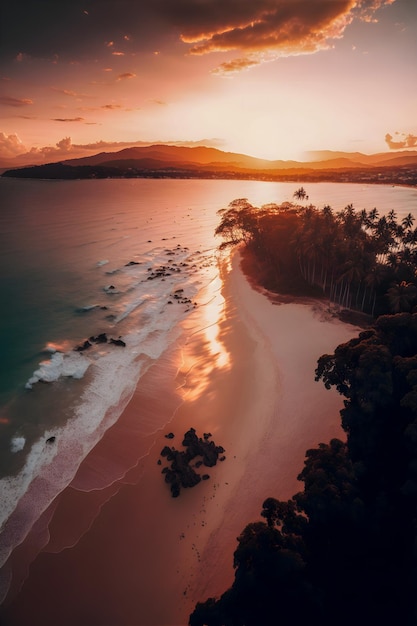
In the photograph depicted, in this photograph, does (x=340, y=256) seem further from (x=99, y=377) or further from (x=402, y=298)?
(x=99, y=377)

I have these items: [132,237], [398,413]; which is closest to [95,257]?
[132,237]

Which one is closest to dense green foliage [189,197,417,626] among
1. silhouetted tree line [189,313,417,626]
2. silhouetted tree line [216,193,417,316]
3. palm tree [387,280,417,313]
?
silhouetted tree line [189,313,417,626]

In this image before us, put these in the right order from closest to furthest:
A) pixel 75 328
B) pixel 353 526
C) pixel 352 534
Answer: pixel 353 526, pixel 352 534, pixel 75 328

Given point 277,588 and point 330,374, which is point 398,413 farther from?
point 277,588

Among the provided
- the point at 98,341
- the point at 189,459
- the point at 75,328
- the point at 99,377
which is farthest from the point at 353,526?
the point at 75,328

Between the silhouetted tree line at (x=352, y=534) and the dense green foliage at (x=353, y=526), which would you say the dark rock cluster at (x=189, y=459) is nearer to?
the dense green foliage at (x=353, y=526)

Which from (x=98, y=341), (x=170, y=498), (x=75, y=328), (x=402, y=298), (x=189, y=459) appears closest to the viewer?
(x=170, y=498)
